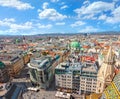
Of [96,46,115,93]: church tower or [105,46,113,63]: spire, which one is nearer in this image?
[105,46,113,63]: spire

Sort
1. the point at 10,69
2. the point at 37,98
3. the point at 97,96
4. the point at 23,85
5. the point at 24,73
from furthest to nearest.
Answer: the point at 24,73, the point at 10,69, the point at 23,85, the point at 37,98, the point at 97,96

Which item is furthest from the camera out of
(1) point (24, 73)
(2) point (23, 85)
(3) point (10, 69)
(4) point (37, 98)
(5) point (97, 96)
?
(1) point (24, 73)

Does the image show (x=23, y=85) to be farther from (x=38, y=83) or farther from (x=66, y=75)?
(x=66, y=75)

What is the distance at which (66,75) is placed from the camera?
4171 inches

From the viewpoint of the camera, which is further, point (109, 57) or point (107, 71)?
point (107, 71)

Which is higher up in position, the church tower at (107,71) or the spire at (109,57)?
the spire at (109,57)

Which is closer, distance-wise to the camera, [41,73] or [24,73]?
[41,73]

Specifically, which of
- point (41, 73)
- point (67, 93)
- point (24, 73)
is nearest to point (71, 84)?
point (67, 93)

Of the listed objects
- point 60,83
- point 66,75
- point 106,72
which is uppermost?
point 106,72

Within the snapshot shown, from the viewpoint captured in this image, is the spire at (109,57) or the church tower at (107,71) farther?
the church tower at (107,71)

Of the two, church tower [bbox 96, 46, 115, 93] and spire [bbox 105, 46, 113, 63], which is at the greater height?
spire [bbox 105, 46, 113, 63]

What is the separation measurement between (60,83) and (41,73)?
61.5ft

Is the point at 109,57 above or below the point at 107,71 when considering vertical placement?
above

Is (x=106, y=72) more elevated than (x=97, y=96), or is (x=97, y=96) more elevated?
(x=106, y=72)
